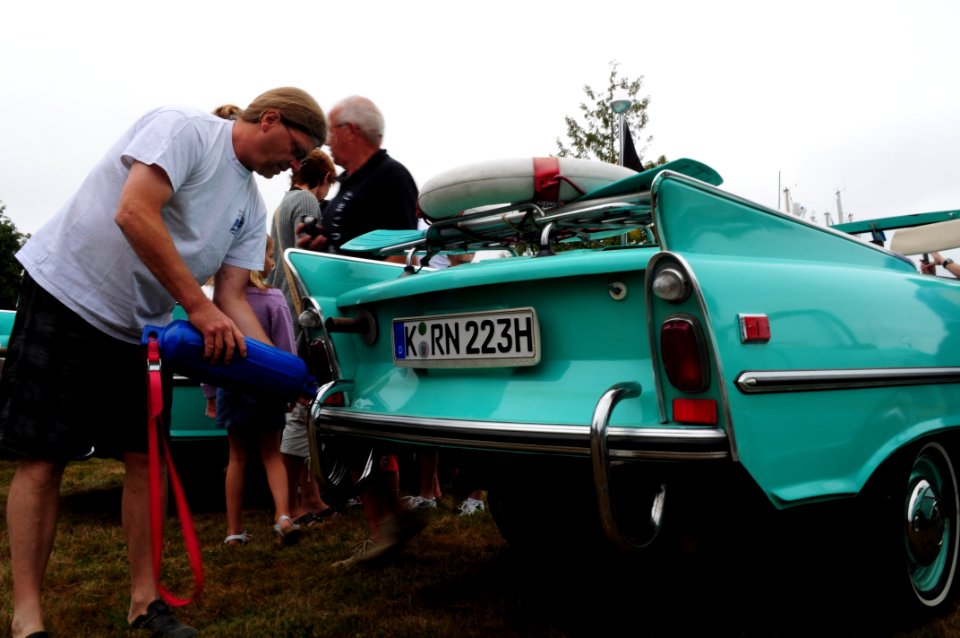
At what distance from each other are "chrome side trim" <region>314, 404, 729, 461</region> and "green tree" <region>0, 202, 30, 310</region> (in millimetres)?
35926

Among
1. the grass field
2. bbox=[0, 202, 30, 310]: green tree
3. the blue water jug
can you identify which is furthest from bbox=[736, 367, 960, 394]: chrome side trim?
bbox=[0, 202, 30, 310]: green tree

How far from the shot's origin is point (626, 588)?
2.84m

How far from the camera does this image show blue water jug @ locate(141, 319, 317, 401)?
2221 mm

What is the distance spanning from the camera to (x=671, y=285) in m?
1.82

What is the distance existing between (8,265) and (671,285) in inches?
1627

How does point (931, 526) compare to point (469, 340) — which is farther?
point (931, 526)

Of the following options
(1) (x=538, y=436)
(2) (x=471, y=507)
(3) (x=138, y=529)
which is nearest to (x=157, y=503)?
(3) (x=138, y=529)

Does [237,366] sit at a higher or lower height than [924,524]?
higher

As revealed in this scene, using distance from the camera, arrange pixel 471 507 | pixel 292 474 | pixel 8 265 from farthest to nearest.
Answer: pixel 8 265 < pixel 471 507 < pixel 292 474

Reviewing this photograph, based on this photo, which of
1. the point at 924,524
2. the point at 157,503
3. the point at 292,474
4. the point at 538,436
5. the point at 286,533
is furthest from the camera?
the point at 292,474

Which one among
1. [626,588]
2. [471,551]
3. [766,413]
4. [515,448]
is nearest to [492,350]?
[515,448]

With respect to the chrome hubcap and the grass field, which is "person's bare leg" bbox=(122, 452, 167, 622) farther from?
the chrome hubcap

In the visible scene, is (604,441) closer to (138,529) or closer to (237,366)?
(237,366)

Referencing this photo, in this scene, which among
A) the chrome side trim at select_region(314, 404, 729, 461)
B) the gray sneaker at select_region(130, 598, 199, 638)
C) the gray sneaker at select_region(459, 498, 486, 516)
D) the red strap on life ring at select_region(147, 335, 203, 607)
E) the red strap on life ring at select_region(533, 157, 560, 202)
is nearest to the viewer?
the chrome side trim at select_region(314, 404, 729, 461)
